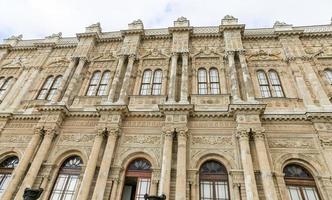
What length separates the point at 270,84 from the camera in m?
13.1

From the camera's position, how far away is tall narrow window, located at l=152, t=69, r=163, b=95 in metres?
13.5

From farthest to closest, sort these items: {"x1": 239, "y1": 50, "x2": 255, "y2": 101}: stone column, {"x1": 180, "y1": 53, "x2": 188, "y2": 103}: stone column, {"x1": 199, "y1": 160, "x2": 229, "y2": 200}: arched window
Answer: {"x1": 180, "y1": 53, "x2": 188, "y2": 103}: stone column < {"x1": 239, "y1": 50, "x2": 255, "y2": 101}: stone column < {"x1": 199, "y1": 160, "x2": 229, "y2": 200}: arched window

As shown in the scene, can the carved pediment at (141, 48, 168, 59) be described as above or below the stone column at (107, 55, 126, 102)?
above

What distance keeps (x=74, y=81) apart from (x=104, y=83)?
5.58 ft

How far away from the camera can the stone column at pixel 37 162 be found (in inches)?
400

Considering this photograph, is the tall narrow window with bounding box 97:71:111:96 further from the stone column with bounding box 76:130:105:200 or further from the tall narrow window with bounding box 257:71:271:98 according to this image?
the tall narrow window with bounding box 257:71:271:98

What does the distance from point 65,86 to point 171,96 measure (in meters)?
6.39

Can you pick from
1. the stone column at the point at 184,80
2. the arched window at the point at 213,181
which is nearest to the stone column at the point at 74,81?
the stone column at the point at 184,80

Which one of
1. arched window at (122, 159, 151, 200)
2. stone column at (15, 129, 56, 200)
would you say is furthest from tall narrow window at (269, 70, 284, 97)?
stone column at (15, 129, 56, 200)

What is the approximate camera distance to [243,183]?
31.0 feet

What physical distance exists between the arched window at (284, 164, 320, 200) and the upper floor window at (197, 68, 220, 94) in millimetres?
5170

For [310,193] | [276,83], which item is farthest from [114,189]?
[276,83]

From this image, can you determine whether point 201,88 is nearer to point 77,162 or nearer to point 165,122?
point 165,122

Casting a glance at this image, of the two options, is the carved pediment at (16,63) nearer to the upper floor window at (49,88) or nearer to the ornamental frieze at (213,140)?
the upper floor window at (49,88)
